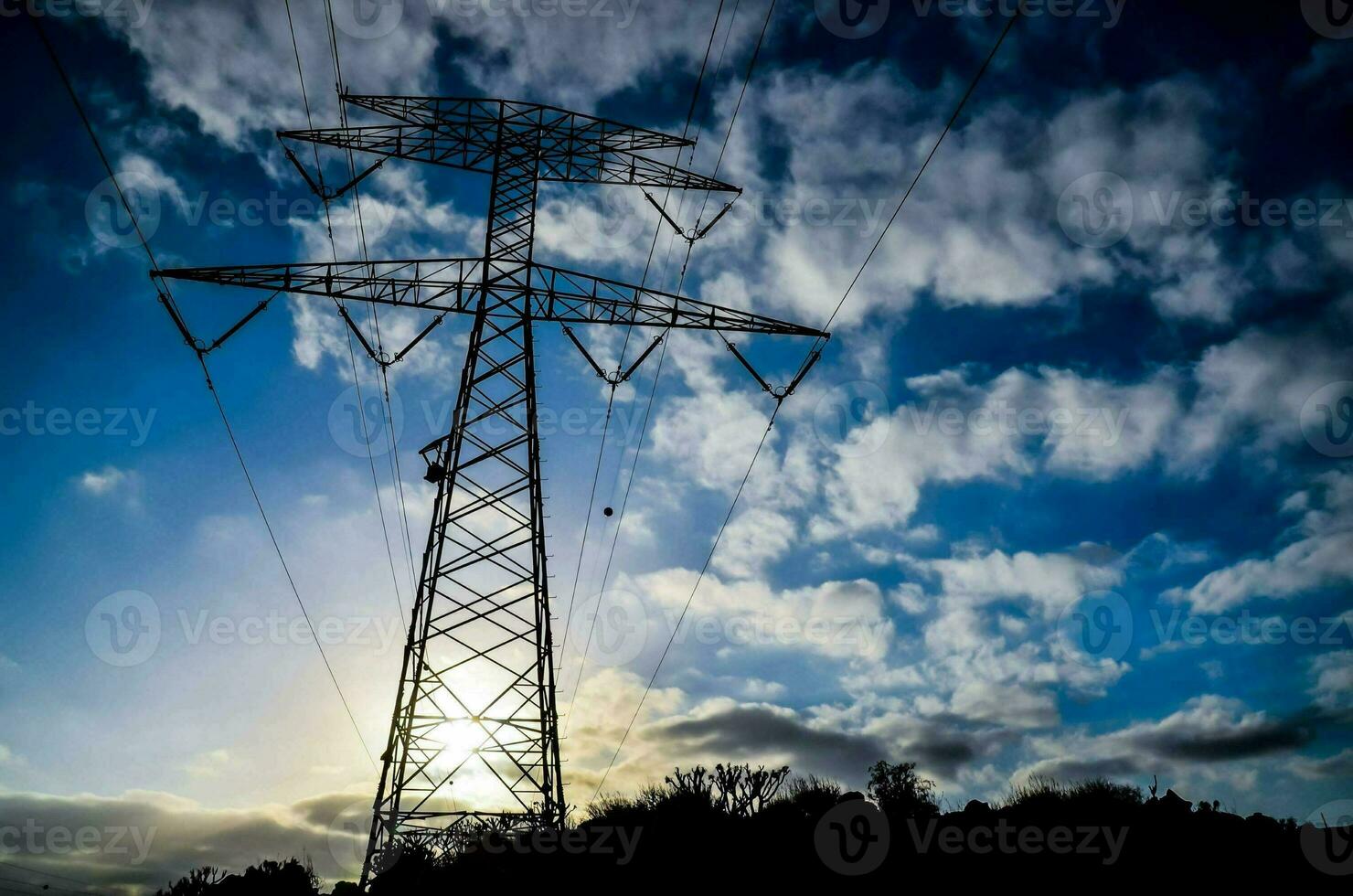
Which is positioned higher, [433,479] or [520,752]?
[433,479]

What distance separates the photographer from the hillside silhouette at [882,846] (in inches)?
381

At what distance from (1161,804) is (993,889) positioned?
3.38 metres

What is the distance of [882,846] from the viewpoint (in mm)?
10969

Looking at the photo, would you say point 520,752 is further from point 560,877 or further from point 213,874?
point 213,874

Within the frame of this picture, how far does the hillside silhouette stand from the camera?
9.69 metres

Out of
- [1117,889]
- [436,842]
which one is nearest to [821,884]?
[1117,889]

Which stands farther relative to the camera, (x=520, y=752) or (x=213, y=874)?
(x=213, y=874)

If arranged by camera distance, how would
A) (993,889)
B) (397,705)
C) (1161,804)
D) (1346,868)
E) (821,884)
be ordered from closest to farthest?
(1346,868) < (993,889) < (821,884) < (1161,804) < (397,705)

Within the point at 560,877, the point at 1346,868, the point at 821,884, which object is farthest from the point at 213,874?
the point at 1346,868

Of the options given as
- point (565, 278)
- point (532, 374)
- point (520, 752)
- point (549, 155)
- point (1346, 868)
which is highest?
point (549, 155)

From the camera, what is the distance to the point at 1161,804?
11.2 m

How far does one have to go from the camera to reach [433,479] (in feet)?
49.1

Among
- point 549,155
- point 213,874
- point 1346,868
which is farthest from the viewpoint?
point 213,874

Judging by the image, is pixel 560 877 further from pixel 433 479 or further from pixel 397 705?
pixel 433 479
